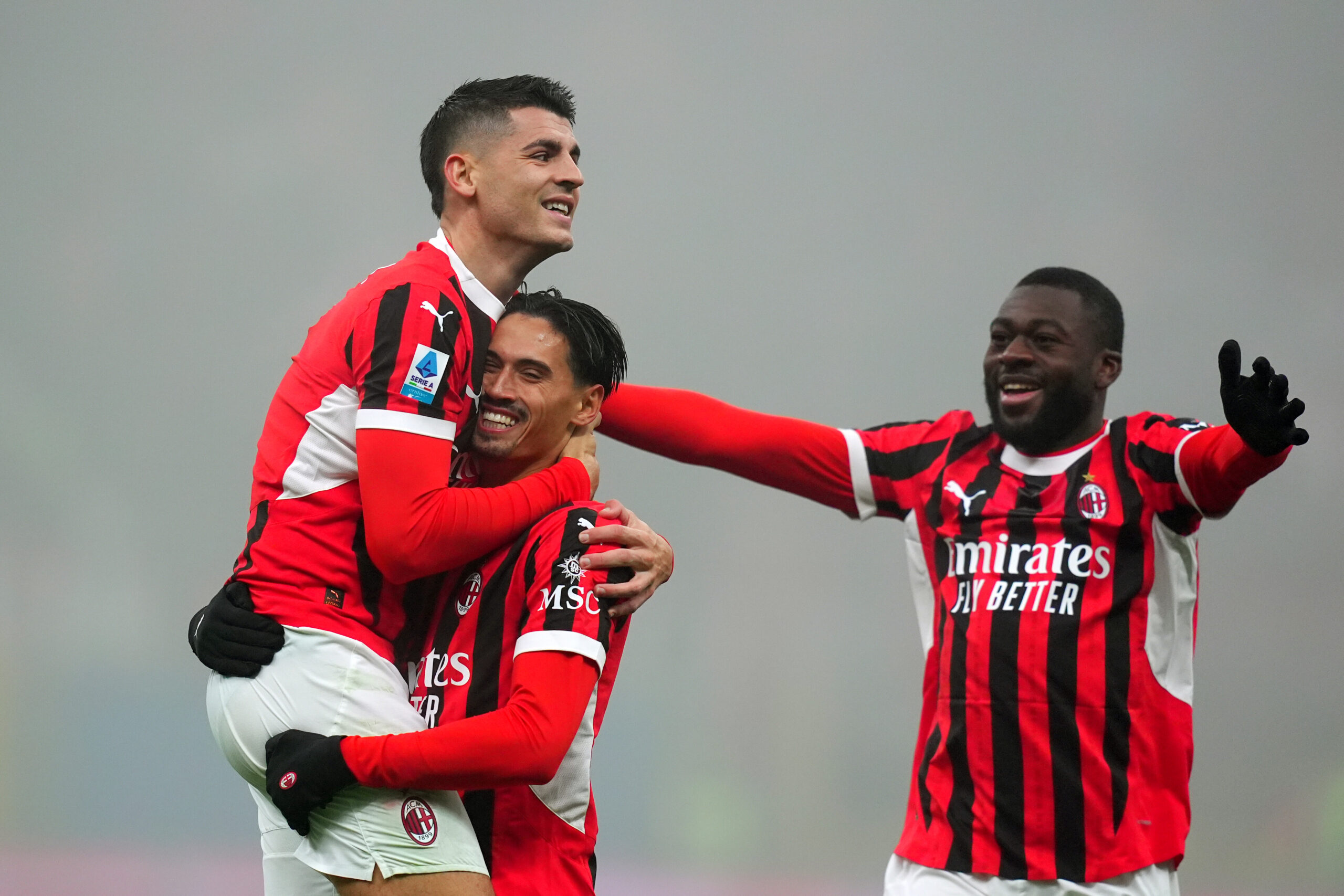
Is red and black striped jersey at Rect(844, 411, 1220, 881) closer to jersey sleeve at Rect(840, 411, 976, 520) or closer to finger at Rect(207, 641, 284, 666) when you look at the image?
jersey sleeve at Rect(840, 411, 976, 520)

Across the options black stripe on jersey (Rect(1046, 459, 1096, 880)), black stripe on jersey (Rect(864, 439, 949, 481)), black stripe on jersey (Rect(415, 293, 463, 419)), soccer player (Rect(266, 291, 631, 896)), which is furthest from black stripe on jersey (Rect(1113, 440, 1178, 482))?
black stripe on jersey (Rect(415, 293, 463, 419))

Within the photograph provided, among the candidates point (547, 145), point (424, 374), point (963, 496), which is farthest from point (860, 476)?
point (424, 374)

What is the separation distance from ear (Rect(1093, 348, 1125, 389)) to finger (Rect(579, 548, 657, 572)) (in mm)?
1383

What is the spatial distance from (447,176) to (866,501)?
1.29 metres

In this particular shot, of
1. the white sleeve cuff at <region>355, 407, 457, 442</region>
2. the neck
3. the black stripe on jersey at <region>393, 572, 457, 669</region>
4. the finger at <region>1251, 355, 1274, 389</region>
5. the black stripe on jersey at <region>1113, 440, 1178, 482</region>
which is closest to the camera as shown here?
the white sleeve cuff at <region>355, 407, 457, 442</region>

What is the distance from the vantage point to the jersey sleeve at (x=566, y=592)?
1739 millimetres

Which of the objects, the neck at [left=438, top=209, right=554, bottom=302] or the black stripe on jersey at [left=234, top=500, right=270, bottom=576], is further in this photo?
the neck at [left=438, top=209, right=554, bottom=302]

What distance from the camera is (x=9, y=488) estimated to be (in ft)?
14.5

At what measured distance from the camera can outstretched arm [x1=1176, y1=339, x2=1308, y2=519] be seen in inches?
91.9

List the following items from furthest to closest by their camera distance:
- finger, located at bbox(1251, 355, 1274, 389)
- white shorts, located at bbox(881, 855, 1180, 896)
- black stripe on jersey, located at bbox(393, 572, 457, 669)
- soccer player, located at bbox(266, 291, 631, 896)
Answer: white shorts, located at bbox(881, 855, 1180, 896) → finger, located at bbox(1251, 355, 1274, 389) → black stripe on jersey, located at bbox(393, 572, 457, 669) → soccer player, located at bbox(266, 291, 631, 896)

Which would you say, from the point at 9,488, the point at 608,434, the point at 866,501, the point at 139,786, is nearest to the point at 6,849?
the point at 139,786

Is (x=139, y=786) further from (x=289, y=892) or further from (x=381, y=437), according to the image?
(x=381, y=437)

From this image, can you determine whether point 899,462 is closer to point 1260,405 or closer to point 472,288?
point 1260,405

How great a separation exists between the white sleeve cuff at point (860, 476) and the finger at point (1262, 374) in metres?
0.87
